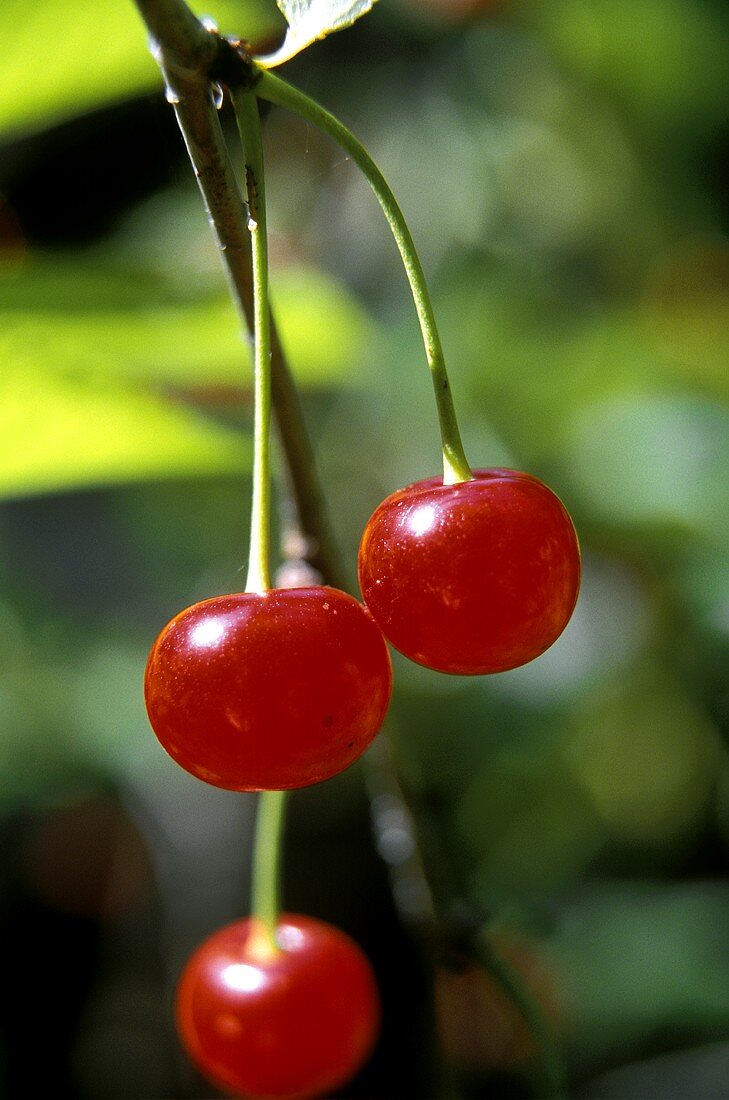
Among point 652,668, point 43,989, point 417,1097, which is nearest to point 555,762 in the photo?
point 652,668

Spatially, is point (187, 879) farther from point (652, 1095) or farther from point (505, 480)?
point (505, 480)

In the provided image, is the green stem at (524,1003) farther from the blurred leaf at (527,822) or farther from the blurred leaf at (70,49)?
the blurred leaf at (527,822)

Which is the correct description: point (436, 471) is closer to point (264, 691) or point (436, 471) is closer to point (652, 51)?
point (652, 51)

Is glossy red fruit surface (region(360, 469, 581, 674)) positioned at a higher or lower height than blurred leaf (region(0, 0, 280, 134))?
lower

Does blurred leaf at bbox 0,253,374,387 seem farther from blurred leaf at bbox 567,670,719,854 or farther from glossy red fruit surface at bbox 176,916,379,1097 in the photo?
blurred leaf at bbox 567,670,719,854

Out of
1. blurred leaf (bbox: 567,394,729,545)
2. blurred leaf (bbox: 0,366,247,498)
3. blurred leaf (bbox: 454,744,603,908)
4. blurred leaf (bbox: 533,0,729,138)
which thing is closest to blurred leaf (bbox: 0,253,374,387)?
blurred leaf (bbox: 0,366,247,498)

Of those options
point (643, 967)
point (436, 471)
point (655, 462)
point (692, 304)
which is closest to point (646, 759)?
point (643, 967)
